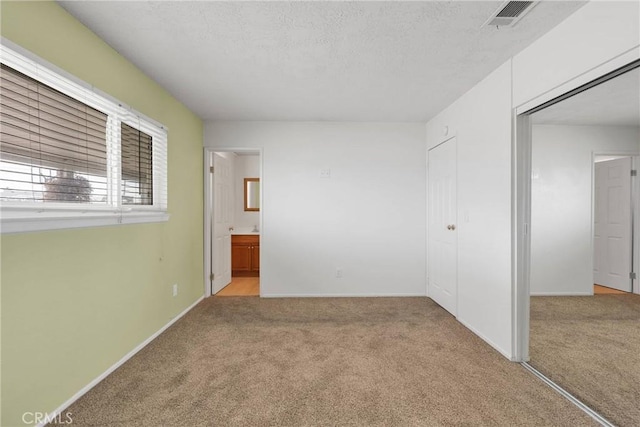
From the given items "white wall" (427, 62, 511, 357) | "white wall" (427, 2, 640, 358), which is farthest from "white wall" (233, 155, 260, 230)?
"white wall" (427, 62, 511, 357)

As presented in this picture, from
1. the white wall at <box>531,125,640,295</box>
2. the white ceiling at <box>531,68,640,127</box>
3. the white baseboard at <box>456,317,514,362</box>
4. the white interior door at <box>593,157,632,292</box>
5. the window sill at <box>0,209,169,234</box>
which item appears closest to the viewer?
the window sill at <box>0,209,169,234</box>

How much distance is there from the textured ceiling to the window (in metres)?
0.52

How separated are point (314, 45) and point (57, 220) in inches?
79.7

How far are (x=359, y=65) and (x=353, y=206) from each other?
2.09 metres

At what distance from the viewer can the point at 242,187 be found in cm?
605

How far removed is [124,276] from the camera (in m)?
2.40

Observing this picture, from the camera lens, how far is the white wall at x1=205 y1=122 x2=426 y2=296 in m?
4.25

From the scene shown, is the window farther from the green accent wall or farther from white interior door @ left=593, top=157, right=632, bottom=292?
white interior door @ left=593, top=157, right=632, bottom=292

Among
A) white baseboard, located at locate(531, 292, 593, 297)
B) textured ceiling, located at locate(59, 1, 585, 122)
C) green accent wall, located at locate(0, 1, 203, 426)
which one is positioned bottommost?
white baseboard, located at locate(531, 292, 593, 297)

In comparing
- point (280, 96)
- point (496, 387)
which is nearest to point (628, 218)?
point (496, 387)

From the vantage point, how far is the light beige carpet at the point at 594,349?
6.38 ft

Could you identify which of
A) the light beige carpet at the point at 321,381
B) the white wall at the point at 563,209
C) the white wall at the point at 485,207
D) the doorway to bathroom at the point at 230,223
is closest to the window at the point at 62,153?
the light beige carpet at the point at 321,381

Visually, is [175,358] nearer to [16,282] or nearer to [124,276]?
[124,276]

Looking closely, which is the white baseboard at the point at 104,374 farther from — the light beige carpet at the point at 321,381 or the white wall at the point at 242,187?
the white wall at the point at 242,187
